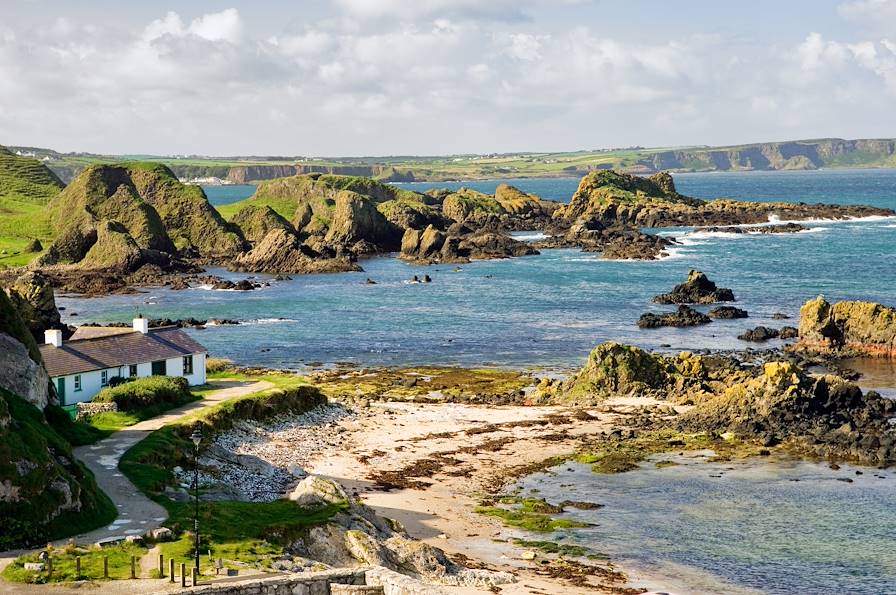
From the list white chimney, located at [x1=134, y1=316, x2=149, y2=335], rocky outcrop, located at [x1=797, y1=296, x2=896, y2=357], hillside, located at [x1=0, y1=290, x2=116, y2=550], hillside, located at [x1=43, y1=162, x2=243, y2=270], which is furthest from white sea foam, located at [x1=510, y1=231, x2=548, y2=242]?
hillside, located at [x1=0, y1=290, x2=116, y2=550]

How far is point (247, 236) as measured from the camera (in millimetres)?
170500

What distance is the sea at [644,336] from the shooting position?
1572 inches

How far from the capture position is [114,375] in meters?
55.2

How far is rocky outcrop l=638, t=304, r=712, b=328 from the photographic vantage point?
93.4 m

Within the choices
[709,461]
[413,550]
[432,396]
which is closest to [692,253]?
[432,396]

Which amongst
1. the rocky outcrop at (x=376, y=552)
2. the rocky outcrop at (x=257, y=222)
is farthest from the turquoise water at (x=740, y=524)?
the rocky outcrop at (x=257, y=222)

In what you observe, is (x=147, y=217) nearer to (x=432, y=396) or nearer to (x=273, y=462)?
(x=432, y=396)

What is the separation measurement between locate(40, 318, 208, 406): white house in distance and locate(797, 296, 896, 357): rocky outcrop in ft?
152

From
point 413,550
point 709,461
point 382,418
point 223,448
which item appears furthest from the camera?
point 382,418

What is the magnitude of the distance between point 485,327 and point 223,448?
49.3 metres

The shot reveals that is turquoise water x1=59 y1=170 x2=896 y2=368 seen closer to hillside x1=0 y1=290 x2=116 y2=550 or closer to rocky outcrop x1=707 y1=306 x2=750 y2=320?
rocky outcrop x1=707 y1=306 x2=750 y2=320

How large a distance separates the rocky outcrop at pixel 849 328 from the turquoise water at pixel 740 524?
3205cm

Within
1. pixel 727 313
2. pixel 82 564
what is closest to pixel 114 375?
pixel 82 564

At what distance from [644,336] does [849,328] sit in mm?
15500
